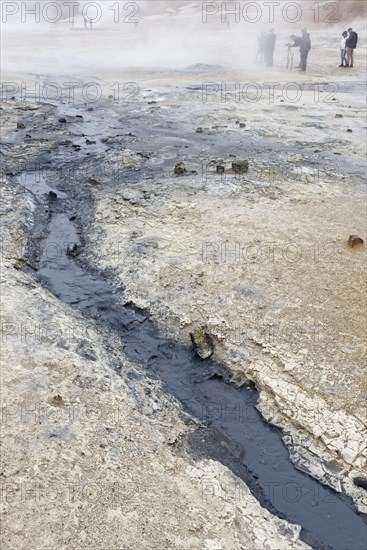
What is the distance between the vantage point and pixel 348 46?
1709cm

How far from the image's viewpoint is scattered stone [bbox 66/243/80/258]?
19.0 ft

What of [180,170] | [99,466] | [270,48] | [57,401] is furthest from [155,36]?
[99,466]

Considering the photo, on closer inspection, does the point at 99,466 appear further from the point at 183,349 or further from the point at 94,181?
the point at 94,181

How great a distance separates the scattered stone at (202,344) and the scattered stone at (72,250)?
1.95 metres

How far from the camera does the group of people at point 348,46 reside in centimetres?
1689

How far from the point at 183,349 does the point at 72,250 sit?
202 cm

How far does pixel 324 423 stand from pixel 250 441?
501mm

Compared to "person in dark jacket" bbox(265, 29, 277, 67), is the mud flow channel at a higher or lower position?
lower

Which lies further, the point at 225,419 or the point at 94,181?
the point at 94,181

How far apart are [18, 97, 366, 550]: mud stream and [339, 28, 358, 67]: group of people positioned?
1464 centimetres

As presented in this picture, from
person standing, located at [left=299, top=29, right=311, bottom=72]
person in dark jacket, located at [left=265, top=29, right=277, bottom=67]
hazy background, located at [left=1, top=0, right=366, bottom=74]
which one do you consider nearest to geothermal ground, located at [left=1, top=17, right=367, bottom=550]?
person standing, located at [left=299, top=29, right=311, bottom=72]

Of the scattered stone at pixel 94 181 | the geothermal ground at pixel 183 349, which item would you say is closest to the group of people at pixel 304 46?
the geothermal ground at pixel 183 349

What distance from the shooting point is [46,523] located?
8.82 ft

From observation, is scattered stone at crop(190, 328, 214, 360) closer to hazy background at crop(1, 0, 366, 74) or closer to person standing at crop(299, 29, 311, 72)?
person standing at crop(299, 29, 311, 72)
